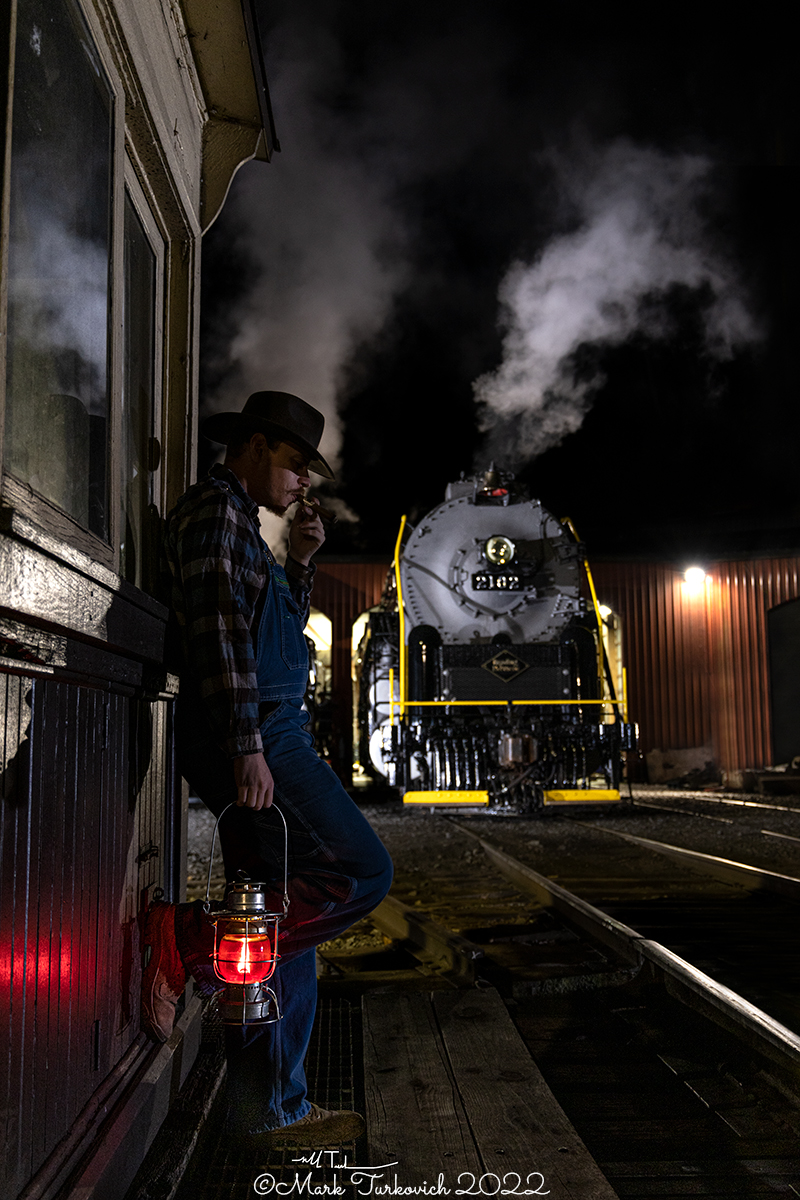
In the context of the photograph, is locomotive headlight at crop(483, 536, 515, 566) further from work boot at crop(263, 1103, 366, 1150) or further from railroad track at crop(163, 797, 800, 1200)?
work boot at crop(263, 1103, 366, 1150)

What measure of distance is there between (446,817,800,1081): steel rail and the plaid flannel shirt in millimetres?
1491

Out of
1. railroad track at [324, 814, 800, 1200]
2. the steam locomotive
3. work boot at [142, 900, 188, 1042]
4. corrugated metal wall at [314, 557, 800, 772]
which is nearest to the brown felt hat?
work boot at [142, 900, 188, 1042]

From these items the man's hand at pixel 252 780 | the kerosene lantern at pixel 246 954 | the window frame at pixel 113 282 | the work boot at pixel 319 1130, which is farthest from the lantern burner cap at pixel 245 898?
the window frame at pixel 113 282

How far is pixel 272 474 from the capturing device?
2506 mm

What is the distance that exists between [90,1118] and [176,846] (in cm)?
110

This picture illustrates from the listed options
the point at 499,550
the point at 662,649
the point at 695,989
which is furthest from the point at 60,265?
the point at 662,649

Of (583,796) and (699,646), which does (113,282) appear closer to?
(583,796)

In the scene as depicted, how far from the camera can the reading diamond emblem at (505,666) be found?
9.96 metres

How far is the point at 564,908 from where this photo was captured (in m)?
4.41

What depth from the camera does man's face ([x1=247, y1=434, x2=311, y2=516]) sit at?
251 centimetres

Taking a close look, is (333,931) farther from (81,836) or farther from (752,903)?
(752,903)

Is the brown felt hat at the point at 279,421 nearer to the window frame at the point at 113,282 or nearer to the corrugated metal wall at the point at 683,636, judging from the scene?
the window frame at the point at 113,282

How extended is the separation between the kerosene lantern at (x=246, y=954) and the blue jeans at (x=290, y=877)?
62 mm

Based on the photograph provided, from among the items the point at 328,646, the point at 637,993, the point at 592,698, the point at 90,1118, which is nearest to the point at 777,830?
the point at 592,698
